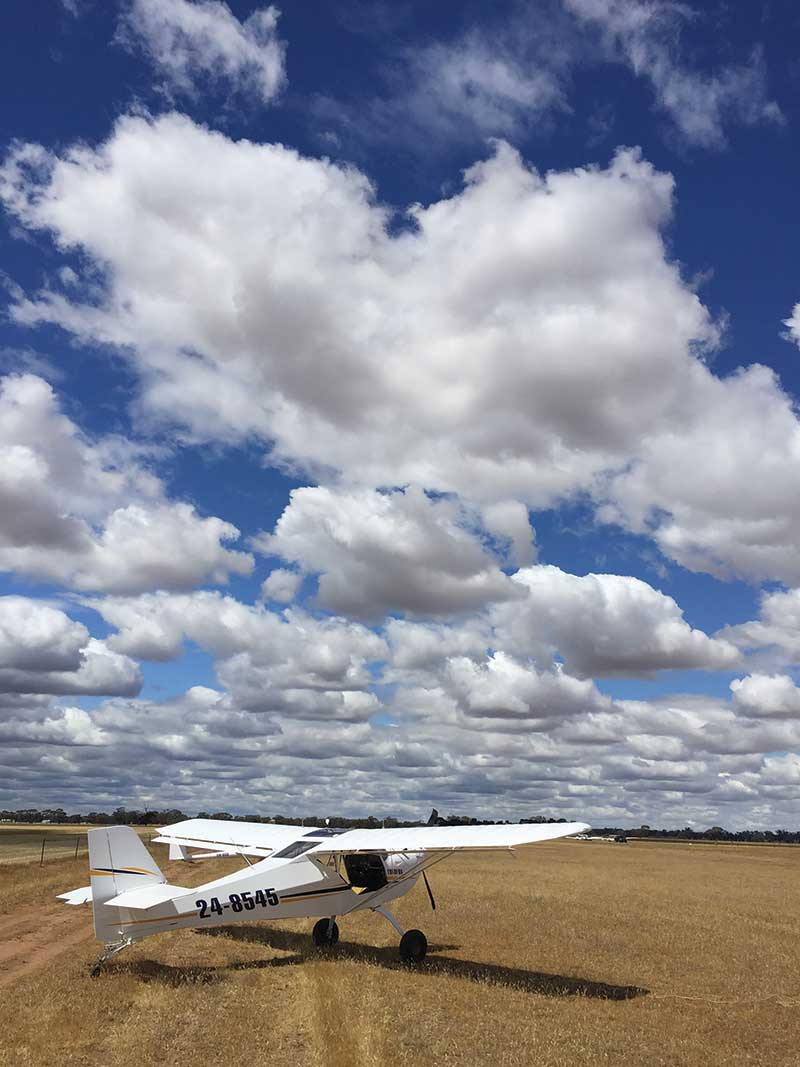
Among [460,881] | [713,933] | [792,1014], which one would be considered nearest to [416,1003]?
[792,1014]

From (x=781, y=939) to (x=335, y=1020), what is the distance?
16.2 meters

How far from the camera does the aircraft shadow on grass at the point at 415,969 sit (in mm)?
14930

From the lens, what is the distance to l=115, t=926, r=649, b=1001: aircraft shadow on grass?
14.9 meters

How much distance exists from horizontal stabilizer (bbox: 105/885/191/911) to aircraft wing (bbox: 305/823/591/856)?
3.17 m

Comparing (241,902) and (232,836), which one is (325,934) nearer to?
(241,902)

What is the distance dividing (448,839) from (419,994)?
3.61 m

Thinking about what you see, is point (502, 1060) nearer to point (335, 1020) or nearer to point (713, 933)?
point (335, 1020)

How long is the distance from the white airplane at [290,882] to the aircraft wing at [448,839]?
2 cm

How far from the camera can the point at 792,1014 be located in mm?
14055

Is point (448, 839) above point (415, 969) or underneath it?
above

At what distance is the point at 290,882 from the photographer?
17453 millimetres

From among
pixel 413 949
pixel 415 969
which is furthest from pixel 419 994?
pixel 413 949

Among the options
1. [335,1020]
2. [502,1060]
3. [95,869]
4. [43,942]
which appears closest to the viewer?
[502,1060]

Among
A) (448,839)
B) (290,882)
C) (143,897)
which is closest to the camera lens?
(143,897)
